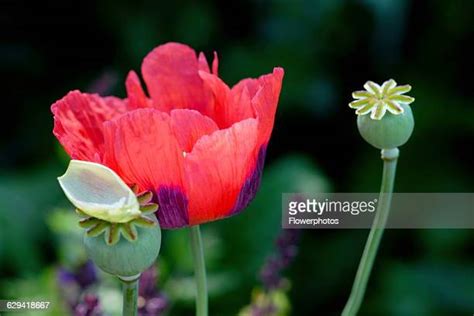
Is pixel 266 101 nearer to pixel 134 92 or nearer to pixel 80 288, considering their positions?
A: pixel 134 92

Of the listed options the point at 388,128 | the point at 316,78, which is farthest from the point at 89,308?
the point at 316,78

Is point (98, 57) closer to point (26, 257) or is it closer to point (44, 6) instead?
point (44, 6)

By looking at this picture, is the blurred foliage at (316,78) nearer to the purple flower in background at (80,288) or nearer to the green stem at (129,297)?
the purple flower in background at (80,288)

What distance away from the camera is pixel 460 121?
1565 mm

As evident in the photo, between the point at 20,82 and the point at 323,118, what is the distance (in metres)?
0.49

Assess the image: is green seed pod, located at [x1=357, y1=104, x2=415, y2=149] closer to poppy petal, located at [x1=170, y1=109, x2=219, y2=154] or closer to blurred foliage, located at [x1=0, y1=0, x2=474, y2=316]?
poppy petal, located at [x1=170, y1=109, x2=219, y2=154]

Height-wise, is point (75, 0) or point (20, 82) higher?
point (75, 0)

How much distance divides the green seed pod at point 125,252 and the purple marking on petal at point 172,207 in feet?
0.19

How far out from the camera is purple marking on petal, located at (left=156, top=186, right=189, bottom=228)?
506mm

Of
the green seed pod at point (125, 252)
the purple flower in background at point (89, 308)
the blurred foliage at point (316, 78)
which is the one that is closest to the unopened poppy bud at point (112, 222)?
the green seed pod at point (125, 252)

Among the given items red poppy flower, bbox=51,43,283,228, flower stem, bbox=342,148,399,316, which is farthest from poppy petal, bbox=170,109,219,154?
flower stem, bbox=342,148,399,316

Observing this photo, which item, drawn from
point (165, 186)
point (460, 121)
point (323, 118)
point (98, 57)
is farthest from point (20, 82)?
point (165, 186)

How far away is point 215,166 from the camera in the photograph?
1.68 feet

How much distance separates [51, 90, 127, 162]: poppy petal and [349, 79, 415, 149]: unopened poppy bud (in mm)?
141
